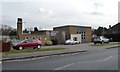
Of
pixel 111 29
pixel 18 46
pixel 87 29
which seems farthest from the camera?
pixel 111 29

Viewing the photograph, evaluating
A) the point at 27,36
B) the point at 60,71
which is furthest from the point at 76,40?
the point at 60,71

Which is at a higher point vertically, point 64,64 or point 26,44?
point 26,44

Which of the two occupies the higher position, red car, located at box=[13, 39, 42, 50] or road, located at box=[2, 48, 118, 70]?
red car, located at box=[13, 39, 42, 50]

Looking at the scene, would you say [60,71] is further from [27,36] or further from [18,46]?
[27,36]

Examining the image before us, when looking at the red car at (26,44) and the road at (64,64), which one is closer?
the road at (64,64)

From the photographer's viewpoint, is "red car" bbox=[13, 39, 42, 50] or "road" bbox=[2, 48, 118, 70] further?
"red car" bbox=[13, 39, 42, 50]

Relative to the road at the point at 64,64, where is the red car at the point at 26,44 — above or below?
above

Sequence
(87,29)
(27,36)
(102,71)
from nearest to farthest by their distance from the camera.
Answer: (102,71)
(27,36)
(87,29)

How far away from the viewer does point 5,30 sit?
9944 centimetres

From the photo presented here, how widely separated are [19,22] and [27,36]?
4.57 meters

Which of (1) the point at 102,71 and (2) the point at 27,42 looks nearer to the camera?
(1) the point at 102,71

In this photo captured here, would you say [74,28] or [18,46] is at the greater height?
[74,28]

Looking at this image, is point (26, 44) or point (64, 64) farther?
point (26, 44)

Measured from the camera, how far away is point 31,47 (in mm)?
A: 37250
